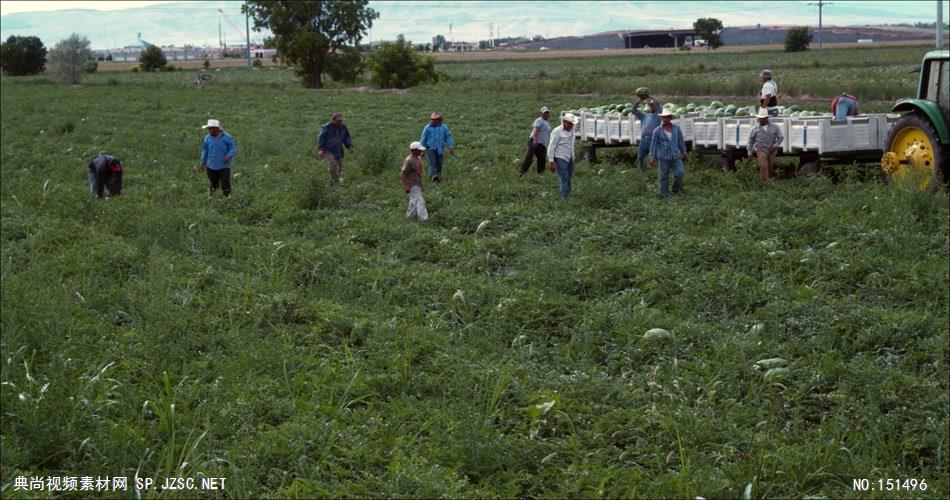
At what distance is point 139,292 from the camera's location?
1137 centimetres

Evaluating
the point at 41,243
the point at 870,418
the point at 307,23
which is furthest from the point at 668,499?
the point at 307,23

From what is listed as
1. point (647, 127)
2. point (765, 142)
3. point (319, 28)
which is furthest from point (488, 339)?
point (319, 28)

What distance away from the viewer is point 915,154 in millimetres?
15984

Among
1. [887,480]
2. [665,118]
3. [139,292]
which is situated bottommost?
[887,480]

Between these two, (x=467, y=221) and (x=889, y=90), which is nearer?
(x=467, y=221)

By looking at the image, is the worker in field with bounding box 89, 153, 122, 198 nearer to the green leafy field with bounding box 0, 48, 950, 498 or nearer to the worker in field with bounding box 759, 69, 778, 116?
the green leafy field with bounding box 0, 48, 950, 498

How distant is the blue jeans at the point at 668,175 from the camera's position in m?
16.8

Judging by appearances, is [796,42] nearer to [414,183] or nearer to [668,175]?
[668,175]

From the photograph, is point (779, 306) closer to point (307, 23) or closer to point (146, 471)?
point (146, 471)

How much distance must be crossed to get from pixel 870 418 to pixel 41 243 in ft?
36.5

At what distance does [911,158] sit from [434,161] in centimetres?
864

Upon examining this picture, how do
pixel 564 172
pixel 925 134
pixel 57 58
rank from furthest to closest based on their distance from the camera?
pixel 57 58
pixel 564 172
pixel 925 134

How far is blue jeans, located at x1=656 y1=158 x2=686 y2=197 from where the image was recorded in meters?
16.8

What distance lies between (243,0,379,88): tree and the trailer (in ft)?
171
